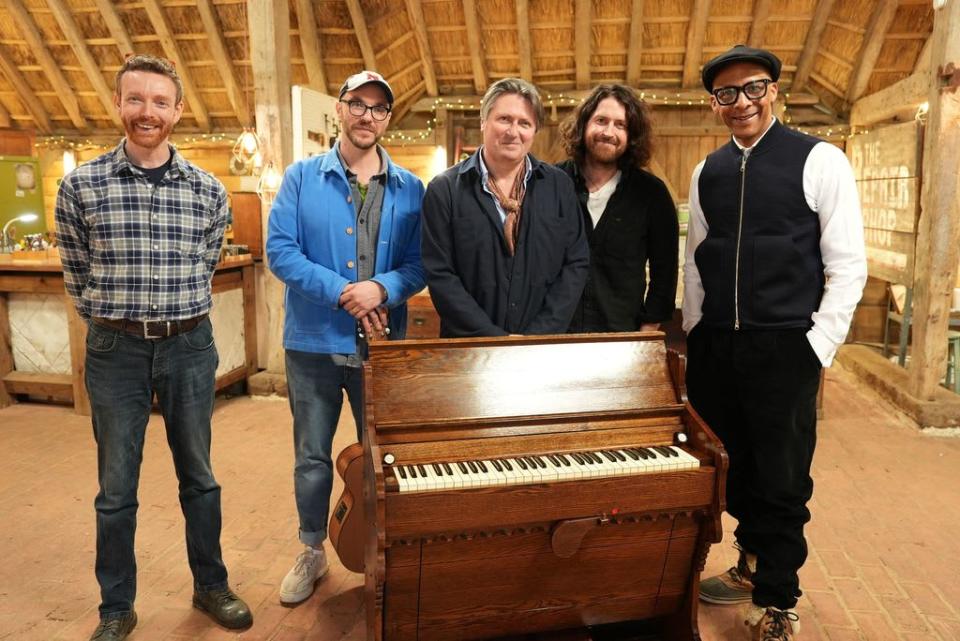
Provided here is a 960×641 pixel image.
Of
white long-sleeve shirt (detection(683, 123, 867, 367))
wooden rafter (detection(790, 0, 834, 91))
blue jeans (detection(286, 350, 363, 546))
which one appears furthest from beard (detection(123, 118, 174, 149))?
wooden rafter (detection(790, 0, 834, 91))

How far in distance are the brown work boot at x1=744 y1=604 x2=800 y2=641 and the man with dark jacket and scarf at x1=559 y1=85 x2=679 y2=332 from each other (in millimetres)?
1091

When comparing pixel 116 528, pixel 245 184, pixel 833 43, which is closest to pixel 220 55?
pixel 245 184

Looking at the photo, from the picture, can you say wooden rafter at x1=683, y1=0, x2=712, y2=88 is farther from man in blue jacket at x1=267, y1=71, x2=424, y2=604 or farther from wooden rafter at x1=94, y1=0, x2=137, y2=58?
wooden rafter at x1=94, y1=0, x2=137, y2=58

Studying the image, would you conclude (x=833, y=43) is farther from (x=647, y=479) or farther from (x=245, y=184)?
(x=647, y=479)

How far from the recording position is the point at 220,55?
27.2 feet

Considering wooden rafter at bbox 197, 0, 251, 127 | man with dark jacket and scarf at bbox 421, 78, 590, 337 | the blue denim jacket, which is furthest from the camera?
wooden rafter at bbox 197, 0, 251, 127

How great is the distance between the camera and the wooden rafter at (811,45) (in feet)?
23.8

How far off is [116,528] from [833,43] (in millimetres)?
7867

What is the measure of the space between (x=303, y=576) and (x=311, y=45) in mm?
6508

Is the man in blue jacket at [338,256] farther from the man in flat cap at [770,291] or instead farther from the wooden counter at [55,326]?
the wooden counter at [55,326]

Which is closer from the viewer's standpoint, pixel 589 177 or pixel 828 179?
pixel 828 179

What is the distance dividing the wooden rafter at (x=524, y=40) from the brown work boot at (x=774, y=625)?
20.5ft

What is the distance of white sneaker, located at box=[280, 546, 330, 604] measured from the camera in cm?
287

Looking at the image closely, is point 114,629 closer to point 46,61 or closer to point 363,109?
point 363,109
